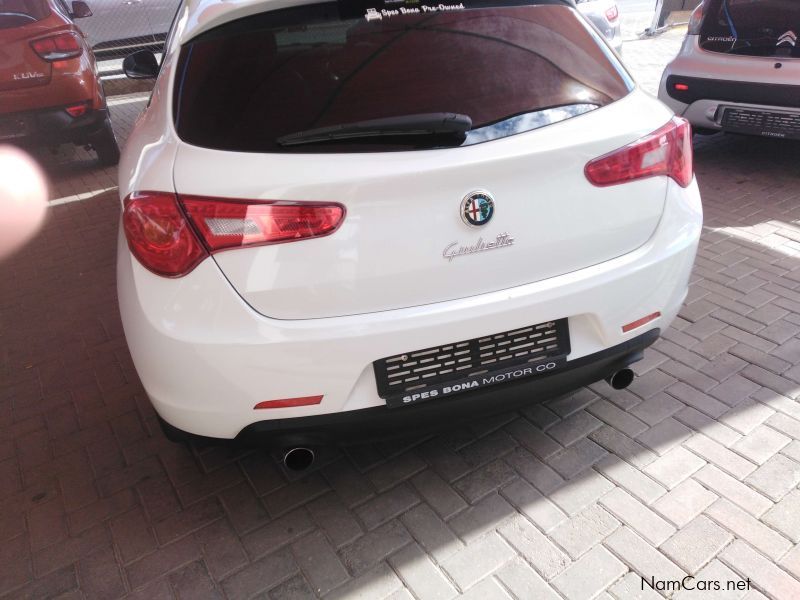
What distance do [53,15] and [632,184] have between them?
5.97 m

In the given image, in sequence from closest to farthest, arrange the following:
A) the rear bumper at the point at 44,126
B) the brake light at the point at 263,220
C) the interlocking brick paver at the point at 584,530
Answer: the brake light at the point at 263,220 → the interlocking brick paver at the point at 584,530 → the rear bumper at the point at 44,126

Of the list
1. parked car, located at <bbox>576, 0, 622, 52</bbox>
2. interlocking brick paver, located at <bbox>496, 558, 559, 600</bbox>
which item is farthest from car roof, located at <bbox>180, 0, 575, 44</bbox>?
parked car, located at <bbox>576, 0, 622, 52</bbox>

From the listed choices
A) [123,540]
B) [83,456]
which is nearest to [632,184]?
[123,540]

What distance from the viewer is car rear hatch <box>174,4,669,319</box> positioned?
6.01 ft

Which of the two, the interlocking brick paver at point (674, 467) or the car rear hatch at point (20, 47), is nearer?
the interlocking brick paver at point (674, 467)

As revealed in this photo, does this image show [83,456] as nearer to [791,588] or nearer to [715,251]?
[791,588]

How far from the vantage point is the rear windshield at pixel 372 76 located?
191 centimetres

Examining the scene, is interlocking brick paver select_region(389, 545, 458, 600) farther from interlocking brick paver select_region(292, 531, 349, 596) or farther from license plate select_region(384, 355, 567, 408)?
license plate select_region(384, 355, 567, 408)

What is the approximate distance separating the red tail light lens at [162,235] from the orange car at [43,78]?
5002 millimetres

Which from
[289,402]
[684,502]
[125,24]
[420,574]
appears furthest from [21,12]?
[684,502]

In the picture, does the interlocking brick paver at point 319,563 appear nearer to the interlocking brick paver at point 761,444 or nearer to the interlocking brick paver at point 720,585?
the interlocking brick paver at point 720,585

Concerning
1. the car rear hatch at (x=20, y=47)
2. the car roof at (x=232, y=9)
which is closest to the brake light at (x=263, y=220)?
the car roof at (x=232, y=9)

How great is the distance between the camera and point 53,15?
6.07 metres

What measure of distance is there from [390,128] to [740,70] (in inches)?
166
